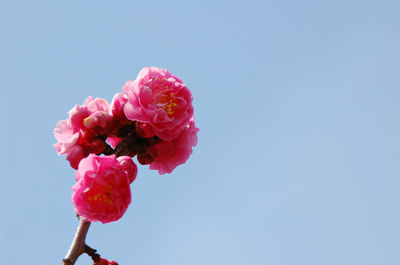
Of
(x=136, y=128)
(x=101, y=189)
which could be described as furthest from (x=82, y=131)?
(x=101, y=189)

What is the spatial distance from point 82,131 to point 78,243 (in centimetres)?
63

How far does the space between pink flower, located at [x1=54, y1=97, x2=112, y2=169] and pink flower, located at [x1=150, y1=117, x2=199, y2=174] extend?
32cm

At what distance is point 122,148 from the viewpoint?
2.69 meters

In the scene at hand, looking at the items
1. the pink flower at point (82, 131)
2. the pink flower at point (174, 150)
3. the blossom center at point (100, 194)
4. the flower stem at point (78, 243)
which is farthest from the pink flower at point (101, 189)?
the pink flower at point (174, 150)

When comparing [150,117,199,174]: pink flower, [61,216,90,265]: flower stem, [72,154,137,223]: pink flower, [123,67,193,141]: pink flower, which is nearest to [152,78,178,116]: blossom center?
[123,67,193,141]: pink flower

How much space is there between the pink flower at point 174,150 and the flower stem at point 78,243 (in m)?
0.56

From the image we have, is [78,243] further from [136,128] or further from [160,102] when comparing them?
[160,102]

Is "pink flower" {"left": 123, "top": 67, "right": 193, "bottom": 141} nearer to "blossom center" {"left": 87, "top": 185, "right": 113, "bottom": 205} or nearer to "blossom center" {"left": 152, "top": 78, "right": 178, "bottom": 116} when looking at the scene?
"blossom center" {"left": 152, "top": 78, "right": 178, "bottom": 116}

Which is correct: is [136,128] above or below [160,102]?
below

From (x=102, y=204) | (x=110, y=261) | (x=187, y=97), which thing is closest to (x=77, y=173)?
(x=102, y=204)

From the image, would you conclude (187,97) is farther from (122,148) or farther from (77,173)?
(77,173)

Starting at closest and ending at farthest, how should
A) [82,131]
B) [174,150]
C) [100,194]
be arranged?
[100,194] < [82,131] < [174,150]

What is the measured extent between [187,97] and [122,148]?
48 centimetres

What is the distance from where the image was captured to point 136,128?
2.70m
